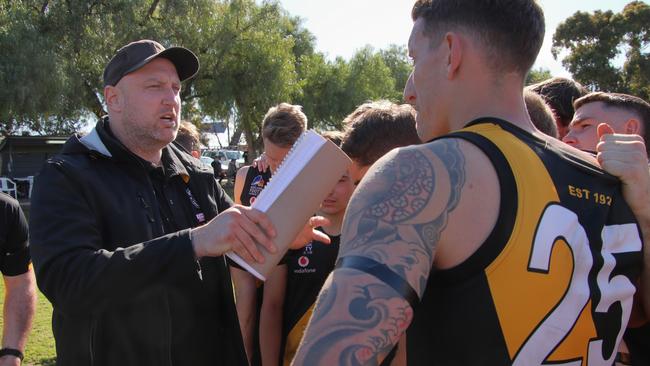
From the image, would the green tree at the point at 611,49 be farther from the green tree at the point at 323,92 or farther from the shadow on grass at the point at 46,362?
the shadow on grass at the point at 46,362

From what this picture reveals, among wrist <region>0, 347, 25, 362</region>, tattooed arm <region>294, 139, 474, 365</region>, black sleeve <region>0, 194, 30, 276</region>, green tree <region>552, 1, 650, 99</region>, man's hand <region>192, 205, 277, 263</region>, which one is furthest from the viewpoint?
green tree <region>552, 1, 650, 99</region>

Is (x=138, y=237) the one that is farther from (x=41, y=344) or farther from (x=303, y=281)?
(x=41, y=344)

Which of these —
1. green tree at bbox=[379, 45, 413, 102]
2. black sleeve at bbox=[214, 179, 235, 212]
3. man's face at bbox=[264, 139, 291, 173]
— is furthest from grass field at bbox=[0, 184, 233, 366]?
green tree at bbox=[379, 45, 413, 102]

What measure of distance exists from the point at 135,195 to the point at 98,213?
0.19 m

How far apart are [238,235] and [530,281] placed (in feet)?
3.46

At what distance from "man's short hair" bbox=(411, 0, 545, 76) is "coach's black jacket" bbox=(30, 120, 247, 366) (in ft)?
4.29

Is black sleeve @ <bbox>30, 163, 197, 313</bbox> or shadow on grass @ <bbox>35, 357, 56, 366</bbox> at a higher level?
black sleeve @ <bbox>30, 163, 197, 313</bbox>

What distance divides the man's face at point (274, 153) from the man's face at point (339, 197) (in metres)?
1.30

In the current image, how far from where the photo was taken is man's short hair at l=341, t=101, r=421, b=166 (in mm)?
2588

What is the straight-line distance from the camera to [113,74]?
2.72m

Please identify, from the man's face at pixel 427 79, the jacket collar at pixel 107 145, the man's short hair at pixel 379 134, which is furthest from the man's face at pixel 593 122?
the jacket collar at pixel 107 145

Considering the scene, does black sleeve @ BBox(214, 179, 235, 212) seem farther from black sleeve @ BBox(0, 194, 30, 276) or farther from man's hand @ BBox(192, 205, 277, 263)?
black sleeve @ BBox(0, 194, 30, 276)

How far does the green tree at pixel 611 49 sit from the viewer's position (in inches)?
1188

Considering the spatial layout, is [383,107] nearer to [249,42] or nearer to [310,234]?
[310,234]
